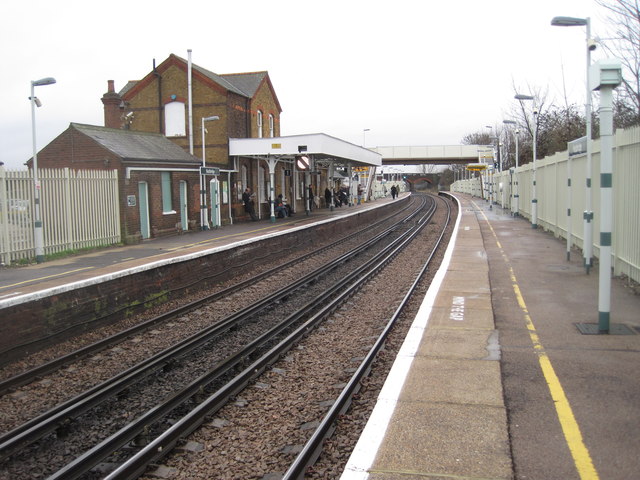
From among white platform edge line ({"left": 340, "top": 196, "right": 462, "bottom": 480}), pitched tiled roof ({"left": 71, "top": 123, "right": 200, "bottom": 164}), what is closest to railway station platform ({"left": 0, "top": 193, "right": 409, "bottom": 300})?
pitched tiled roof ({"left": 71, "top": 123, "right": 200, "bottom": 164})

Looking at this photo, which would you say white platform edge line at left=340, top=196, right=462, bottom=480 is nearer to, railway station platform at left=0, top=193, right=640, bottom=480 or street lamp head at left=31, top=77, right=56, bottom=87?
railway station platform at left=0, top=193, right=640, bottom=480

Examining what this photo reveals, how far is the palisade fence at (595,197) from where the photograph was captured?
938 cm

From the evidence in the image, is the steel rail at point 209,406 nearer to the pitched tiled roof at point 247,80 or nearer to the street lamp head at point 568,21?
the street lamp head at point 568,21

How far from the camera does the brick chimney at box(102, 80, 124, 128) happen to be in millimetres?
27625

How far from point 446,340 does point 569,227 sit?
27.6ft

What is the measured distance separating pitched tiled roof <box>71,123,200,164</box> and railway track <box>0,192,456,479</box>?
10.9 metres

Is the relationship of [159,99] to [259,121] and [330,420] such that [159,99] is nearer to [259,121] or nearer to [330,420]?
[259,121]

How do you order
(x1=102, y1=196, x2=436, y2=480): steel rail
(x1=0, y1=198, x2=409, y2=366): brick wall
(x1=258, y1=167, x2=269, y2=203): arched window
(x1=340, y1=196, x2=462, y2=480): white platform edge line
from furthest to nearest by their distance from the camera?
1. (x1=258, y1=167, x2=269, y2=203): arched window
2. (x1=0, y1=198, x2=409, y2=366): brick wall
3. (x1=102, y1=196, x2=436, y2=480): steel rail
4. (x1=340, y1=196, x2=462, y2=480): white platform edge line

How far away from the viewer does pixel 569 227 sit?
14.2 meters

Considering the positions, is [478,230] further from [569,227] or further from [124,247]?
[124,247]

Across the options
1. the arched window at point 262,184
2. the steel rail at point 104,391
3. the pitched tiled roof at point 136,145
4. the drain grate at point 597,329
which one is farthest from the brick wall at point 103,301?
the arched window at point 262,184

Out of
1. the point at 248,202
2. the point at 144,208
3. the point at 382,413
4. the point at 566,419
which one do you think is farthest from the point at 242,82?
the point at 566,419

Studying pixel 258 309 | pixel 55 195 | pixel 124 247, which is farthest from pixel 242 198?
pixel 258 309

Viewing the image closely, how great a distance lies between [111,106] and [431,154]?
48.8 meters
